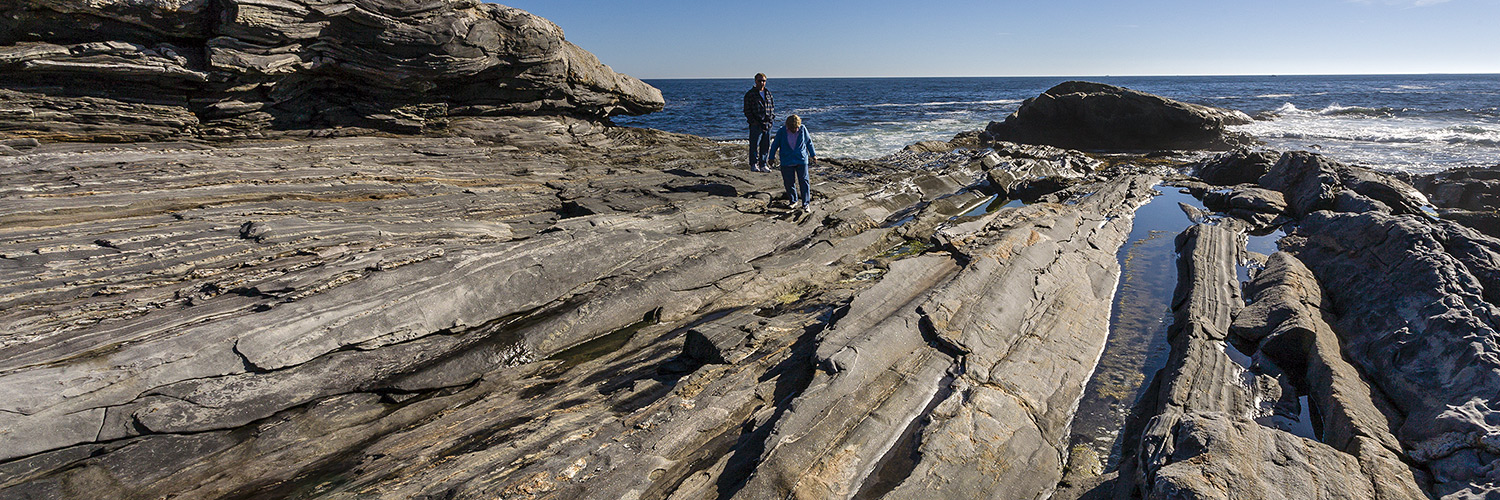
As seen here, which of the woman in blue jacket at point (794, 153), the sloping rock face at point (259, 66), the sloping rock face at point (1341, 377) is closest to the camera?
the sloping rock face at point (1341, 377)

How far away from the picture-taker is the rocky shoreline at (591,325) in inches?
176

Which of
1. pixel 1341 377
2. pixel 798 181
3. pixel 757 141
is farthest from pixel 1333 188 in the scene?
pixel 757 141

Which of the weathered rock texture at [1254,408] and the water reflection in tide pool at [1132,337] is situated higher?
the weathered rock texture at [1254,408]

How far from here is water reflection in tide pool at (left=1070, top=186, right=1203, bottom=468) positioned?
561 centimetres

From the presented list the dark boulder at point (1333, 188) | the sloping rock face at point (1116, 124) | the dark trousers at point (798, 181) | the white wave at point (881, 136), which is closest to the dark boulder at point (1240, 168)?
the dark boulder at point (1333, 188)

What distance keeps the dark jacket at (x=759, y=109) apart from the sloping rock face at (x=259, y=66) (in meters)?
5.40

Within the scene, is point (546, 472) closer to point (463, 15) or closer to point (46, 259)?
point (46, 259)

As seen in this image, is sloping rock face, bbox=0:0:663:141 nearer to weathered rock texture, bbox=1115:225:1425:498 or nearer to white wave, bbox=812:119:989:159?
white wave, bbox=812:119:989:159

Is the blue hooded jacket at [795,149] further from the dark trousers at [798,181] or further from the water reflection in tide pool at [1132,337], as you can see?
the water reflection in tide pool at [1132,337]

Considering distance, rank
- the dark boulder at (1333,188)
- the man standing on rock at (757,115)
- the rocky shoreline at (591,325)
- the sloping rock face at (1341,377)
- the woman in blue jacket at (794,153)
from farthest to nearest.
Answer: the man standing on rock at (757,115) < the dark boulder at (1333,188) < the woman in blue jacket at (794,153) < the rocky shoreline at (591,325) < the sloping rock face at (1341,377)

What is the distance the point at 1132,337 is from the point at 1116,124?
2372 centimetres

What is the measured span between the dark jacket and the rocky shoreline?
183 centimetres

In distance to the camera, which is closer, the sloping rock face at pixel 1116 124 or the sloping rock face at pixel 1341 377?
the sloping rock face at pixel 1341 377

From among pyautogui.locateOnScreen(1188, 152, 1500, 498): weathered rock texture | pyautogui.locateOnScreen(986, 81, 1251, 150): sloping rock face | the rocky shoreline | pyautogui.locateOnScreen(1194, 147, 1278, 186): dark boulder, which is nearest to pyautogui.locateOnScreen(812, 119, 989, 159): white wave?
pyautogui.locateOnScreen(986, 81, 1251, 150): sloping rock face
